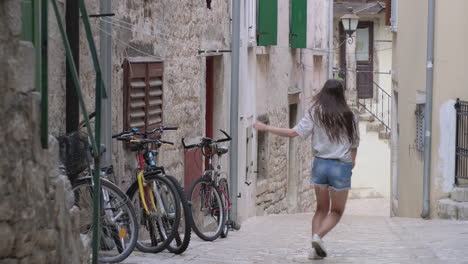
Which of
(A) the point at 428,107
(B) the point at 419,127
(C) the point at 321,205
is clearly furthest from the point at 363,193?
(C) the point at 321,205

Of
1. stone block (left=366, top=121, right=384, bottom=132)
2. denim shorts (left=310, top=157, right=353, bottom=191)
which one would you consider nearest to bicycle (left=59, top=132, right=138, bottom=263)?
denim shorts (left=310, top=157, right=353, bottom=191)

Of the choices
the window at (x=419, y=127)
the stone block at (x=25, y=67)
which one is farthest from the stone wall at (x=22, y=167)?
the window at (x=419, y=127)

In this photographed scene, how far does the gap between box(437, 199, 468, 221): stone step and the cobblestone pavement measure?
62 cm

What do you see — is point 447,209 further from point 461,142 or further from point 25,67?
point 25,67

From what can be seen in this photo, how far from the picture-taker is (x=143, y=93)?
968 cm

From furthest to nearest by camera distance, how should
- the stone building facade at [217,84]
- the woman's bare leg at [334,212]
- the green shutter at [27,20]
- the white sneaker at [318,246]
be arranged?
the stone building facade at [217,84] < the woman's bare leg at [334,212] < the white sneaker at [318,246] < the green shutter at [27,20]

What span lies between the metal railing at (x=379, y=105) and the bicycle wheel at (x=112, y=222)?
2039 centimetres

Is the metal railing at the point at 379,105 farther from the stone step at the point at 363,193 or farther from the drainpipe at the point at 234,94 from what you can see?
the drainpipe at the point at 234,94

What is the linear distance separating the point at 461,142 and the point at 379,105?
17296 mm

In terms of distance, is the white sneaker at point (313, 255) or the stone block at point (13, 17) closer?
the stone block at point (13, 17)

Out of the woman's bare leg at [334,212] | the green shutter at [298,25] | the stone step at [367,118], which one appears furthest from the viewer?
the stone step at [367,118]

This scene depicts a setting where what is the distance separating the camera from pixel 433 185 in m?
13.9

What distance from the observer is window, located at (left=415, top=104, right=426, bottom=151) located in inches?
600

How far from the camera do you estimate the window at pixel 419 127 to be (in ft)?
50.0
